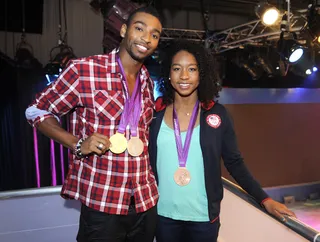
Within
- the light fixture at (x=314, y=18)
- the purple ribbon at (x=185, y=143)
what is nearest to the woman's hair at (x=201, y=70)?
the purple ribbon at (x=185, y=143)

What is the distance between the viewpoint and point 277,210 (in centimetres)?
126

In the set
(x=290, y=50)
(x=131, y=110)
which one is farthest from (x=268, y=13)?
(x=131, y=110)

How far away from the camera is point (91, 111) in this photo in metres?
1.17

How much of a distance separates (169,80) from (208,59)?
23 cm

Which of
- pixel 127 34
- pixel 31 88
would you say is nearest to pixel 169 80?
pixel 127 34

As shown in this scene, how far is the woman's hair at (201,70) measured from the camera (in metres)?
1.51

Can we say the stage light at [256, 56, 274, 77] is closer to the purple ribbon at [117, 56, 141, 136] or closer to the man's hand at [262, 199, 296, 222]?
the man's hand at [262, 199, 296, 222]

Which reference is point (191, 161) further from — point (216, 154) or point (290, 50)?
point (290, 50)

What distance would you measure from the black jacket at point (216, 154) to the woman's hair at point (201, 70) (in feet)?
0.30

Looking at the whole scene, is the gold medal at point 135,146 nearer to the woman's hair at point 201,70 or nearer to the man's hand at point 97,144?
the man's hand at point 97,144

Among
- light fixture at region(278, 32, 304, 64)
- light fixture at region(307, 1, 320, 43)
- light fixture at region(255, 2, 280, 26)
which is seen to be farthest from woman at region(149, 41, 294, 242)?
light fixture at region(278, 32, 304, 64)

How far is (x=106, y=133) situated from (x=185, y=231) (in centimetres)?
67

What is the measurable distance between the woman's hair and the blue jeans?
1.96 ft

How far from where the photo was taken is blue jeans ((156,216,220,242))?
142 centimetres
